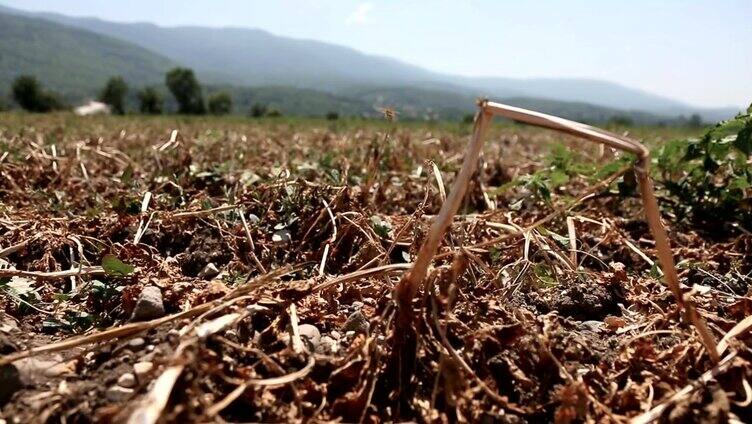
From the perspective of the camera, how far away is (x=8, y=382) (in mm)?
1287

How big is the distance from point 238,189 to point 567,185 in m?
2.13

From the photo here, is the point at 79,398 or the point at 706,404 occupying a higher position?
the point at 706,404

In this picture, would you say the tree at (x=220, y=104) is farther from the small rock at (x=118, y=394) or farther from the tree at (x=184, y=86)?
the small rock at (x=118, y=394)

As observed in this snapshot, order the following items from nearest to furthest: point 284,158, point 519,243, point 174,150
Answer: point 519,243, point 174,150, point 284,158

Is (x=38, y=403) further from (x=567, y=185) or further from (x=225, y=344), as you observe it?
(x=567, y=185)

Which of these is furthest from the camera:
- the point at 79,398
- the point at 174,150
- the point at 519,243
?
the point at 174,150

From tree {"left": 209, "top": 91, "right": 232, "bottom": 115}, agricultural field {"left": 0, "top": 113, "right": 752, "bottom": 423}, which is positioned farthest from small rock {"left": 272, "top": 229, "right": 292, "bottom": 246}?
tree {"left": 209, "top": 91, "right": 232, "bottom": 115}

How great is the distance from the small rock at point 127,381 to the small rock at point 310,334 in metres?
0.41

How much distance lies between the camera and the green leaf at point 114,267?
184cm

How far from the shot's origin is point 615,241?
8.35 feet

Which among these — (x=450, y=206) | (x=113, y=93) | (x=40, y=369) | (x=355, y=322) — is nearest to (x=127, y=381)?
(x=40, y=369)

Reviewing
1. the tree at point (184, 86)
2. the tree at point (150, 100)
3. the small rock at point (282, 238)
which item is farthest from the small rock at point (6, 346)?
the tree at point (184, 86)

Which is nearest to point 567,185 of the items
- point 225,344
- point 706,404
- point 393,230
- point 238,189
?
point 393,230

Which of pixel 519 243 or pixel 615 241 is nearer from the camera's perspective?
pixel 519 243
